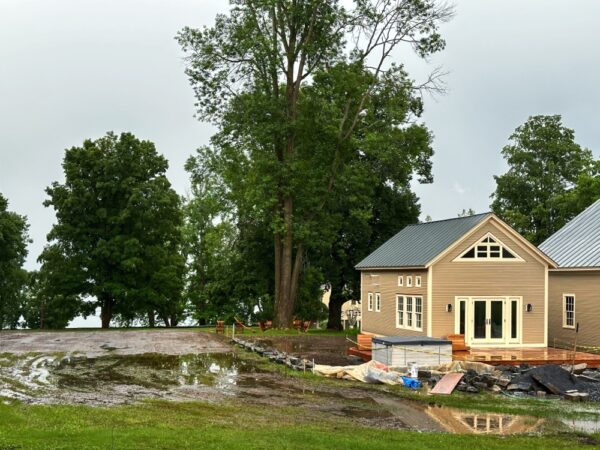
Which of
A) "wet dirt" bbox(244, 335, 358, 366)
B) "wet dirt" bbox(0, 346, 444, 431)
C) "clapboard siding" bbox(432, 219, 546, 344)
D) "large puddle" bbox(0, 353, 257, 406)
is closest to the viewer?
"wet dirt" bbox(0, 346, 444, 431)

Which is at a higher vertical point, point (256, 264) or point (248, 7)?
point (248, 7)

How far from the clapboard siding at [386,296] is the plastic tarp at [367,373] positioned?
7.49 metres

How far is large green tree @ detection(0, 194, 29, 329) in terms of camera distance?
47531 millimetres

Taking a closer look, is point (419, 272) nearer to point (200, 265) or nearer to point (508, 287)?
point (508, 287)

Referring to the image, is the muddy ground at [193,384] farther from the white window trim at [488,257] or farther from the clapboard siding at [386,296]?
the white window trim at [488,257]

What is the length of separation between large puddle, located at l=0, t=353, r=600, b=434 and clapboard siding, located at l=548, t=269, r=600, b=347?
15.2 metres

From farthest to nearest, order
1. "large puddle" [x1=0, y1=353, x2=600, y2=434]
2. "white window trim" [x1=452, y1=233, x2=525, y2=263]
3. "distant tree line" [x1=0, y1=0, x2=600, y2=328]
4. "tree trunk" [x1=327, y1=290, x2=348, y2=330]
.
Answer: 1. "tree trunk" [x1=327, y1=290, x2=348, y2=330]
2. "distant tree line" [x1=0, y1=0, x2=600, y2=328]
3. "white window trim" [x1=452, y1=233, x2=525, y2=263]
4. "large puddle" [x1=0, y1=353, x2=600, y2=434]

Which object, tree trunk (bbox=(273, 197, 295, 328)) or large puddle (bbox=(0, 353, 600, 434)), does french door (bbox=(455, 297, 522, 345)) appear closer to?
large puddle (bbox=(0, 353, 600, 434))

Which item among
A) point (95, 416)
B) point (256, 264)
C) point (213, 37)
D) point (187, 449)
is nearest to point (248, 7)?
point (213, 37)

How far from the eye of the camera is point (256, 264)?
155 ft

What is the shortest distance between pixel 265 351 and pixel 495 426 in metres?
13.4

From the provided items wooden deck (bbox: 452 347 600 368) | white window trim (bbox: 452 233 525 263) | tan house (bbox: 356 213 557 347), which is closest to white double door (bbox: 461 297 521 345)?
tan house (bbox: 356 213 557 347)

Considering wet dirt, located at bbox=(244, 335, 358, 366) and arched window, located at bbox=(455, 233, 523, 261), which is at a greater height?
arched window, located at bbox=(455, 233, 523, 261)

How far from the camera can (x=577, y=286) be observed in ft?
105
